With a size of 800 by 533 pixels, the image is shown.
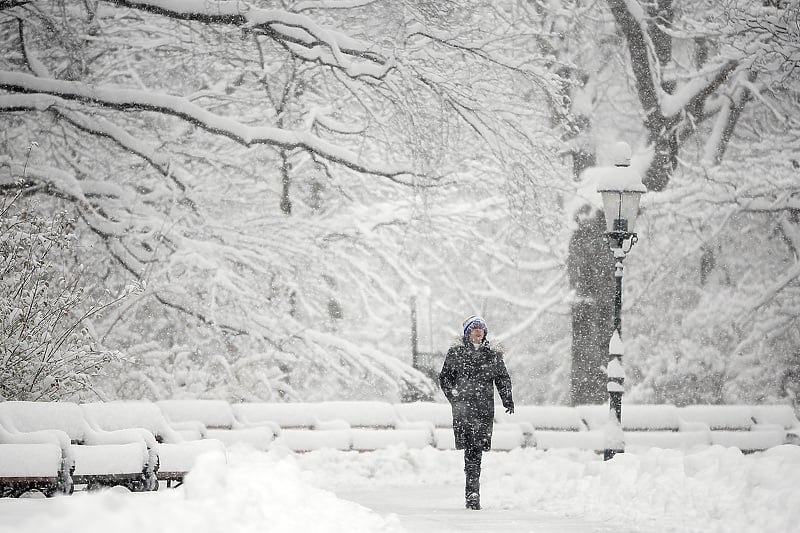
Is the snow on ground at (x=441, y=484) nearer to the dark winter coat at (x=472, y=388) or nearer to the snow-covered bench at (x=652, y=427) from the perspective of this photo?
the dark winter coat at (x=472, y=388)

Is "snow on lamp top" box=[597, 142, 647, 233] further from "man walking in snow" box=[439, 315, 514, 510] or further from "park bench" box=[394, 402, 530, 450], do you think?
"park bench" box=[394, 402, 530, 450]

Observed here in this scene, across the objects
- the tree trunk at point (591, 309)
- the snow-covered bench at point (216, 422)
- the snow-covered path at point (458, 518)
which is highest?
the tree trunk at point (591, 309)

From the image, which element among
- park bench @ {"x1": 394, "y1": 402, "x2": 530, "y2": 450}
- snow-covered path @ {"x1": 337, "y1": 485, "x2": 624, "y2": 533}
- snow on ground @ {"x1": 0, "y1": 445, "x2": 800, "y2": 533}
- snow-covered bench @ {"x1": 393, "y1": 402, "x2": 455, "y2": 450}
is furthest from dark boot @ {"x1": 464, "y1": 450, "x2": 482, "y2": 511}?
snow-covered bench @ {"x1": 393, "y1": 402, "x2": 455, "y2": 450}

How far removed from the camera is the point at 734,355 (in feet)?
88.3

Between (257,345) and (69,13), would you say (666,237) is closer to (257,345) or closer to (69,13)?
(257,345)

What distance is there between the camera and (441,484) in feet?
49.2

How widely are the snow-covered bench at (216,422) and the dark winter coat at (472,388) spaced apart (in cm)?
514

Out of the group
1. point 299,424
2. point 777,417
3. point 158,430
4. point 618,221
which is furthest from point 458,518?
point 777,417

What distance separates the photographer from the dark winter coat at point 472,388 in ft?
36.1

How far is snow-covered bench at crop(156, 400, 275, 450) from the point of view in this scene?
1571cm

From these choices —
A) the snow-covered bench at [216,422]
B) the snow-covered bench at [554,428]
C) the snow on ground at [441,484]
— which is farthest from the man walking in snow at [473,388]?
the snow-covered bench at [554,428]

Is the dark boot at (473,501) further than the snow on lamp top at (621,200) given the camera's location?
No

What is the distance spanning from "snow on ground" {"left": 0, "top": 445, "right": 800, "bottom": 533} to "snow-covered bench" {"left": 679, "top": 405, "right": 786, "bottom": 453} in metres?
4.16

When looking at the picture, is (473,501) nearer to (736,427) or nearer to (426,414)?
(426,414)
